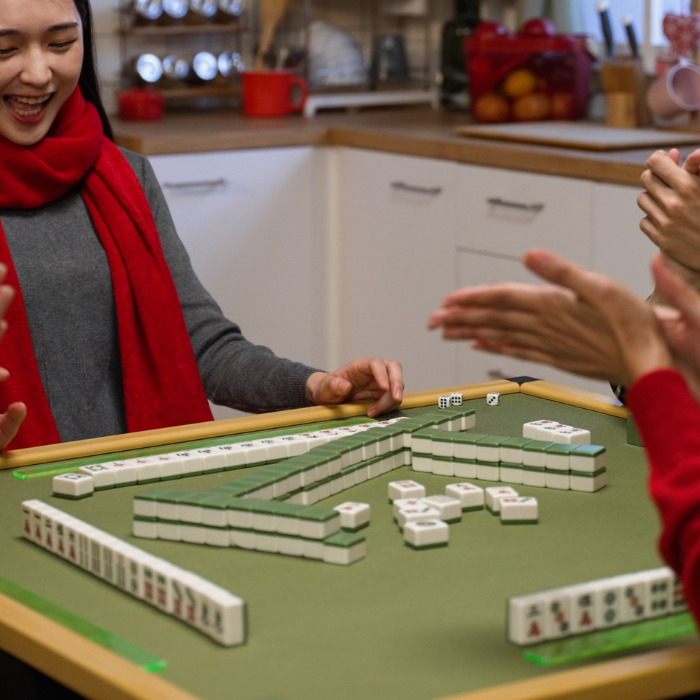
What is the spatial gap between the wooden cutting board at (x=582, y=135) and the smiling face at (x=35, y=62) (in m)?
1.38

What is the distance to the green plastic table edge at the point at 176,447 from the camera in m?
1.42

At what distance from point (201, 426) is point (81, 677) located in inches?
26.3

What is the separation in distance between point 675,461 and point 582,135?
2.21 meters

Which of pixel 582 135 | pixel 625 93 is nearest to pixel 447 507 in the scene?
pixel 582 135

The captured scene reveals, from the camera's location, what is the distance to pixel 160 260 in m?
2.03

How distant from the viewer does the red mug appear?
12.3 feet

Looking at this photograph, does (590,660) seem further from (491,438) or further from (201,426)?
(201,426)

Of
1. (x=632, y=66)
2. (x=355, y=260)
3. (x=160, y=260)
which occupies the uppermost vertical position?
(x=632, y=66)

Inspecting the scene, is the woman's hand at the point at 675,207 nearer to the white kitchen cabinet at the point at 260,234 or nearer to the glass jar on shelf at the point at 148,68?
the white kitchen cabinet at the point at 260,234

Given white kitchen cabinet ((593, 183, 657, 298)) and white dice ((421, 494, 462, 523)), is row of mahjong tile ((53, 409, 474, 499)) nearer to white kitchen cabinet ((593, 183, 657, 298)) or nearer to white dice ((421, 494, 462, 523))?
white dice ((421, 494, 462, 523))

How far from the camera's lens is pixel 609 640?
985 mm

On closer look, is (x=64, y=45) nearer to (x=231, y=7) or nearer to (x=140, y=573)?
(x=140, y=573)

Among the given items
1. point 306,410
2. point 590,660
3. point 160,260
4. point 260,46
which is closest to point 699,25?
point 260,46

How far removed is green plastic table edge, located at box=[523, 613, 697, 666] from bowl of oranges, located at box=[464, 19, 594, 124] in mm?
2596
